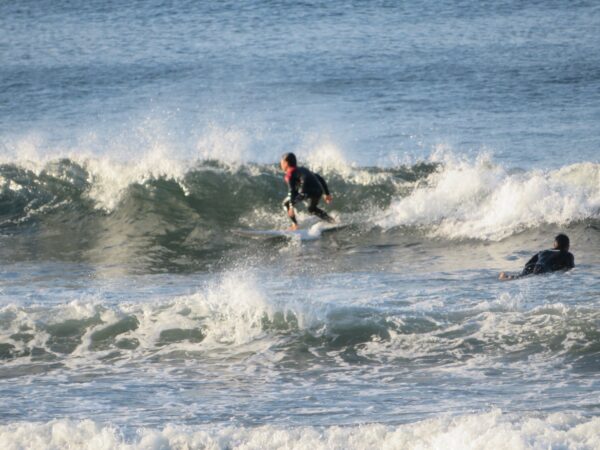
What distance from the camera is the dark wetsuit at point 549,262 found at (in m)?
13.4

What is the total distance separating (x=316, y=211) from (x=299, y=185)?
2.01 feet

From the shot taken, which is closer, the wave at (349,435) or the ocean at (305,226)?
the wave at (349,435)

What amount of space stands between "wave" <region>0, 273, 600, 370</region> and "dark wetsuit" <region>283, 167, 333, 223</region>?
12.4ft

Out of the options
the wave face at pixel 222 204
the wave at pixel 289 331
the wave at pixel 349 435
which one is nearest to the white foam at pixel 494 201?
the wave face at pixel 222 204

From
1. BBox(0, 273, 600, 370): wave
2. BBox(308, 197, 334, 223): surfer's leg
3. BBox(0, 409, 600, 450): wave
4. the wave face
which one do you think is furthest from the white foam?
BBox(0, 409, 600, 450): wave

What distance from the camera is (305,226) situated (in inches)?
693

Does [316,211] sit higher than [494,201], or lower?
higher

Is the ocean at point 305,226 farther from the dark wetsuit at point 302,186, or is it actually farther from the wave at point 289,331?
the dark wetsuit at point 302,186

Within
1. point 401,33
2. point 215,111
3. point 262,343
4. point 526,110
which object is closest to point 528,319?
point 262,343

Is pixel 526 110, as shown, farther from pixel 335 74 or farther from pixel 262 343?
pixel 262 343

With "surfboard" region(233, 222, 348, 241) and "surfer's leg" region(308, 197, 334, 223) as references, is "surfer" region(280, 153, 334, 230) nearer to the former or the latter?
"surfer's leg" region(308, 197, 334, 223)

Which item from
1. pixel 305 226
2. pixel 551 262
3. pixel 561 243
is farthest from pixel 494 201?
pixel 551 262

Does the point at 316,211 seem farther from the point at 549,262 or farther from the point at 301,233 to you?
the point at 549,262

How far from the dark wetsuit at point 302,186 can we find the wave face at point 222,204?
934mm
